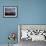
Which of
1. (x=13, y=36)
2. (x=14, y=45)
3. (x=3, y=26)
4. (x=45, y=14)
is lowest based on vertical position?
(x=14, y=45)

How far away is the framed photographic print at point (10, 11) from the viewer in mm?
4594

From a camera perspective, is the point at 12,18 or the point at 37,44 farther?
the point at 12,18

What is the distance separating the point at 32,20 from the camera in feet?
15.3

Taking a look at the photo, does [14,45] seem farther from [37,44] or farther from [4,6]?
[4,6]

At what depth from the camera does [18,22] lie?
4.64 m

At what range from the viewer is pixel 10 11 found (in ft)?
15.1

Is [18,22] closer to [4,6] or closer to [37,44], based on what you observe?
[4,6]

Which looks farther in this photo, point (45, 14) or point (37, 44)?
point (45, 14)

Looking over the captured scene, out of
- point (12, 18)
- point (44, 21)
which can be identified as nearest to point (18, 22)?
point (12, 18)

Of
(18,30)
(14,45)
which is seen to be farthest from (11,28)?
(14,45)

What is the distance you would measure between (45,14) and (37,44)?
110 centimetres

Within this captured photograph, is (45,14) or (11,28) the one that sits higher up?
(45,14)

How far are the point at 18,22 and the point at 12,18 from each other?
9.6 inches

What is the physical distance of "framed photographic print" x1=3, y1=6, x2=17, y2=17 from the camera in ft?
15.1
